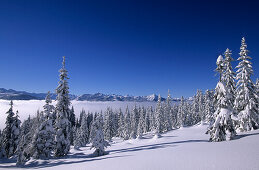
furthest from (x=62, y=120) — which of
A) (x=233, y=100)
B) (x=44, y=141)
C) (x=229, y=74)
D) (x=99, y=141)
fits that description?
(x=229, y=74)

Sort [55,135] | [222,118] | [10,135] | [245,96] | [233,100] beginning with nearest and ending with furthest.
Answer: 1. [222,118]
2. [233,100]
3. [245,96]
4. [55,135]
5. [10,135]

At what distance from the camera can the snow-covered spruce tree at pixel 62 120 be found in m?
23.8

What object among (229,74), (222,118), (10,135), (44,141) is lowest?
(10,135)

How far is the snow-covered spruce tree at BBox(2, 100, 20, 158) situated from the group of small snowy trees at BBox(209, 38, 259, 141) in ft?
144

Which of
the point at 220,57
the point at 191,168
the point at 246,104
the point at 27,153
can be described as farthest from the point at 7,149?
the point at 246,104

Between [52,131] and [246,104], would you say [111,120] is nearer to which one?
[52,131]

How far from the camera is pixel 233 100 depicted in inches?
734

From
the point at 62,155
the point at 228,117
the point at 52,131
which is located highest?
the point at 228,117

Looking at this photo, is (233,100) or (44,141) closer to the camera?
(233,100)

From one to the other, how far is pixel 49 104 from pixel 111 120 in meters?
64.0

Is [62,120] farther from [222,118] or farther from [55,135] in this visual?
[222,118]

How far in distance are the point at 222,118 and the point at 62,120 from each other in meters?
23.3

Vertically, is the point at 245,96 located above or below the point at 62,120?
above

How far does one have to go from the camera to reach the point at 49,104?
26.2 m
